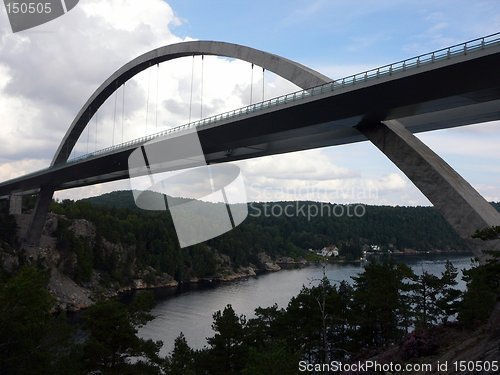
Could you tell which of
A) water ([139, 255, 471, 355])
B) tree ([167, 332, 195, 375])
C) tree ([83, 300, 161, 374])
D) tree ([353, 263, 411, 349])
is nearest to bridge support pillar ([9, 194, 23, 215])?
water ([139, 255, 471, 355])

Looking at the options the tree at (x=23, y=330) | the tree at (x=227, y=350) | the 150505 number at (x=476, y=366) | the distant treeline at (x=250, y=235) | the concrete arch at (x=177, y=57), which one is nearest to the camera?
the 150505 number at (x=476, y=366)

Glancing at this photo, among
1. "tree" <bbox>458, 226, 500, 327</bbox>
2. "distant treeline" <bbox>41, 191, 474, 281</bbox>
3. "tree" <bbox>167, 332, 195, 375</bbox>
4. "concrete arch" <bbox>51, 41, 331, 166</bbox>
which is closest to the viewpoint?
"tree" <bbox>458, 226, 500, 327</bbox>

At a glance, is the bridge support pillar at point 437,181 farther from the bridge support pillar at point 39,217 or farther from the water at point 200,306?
the bridge support pillar at point 39,217

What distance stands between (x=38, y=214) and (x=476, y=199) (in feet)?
175

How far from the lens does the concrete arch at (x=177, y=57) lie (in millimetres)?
22328

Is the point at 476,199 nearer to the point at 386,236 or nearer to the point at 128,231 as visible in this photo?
the point at 128,231

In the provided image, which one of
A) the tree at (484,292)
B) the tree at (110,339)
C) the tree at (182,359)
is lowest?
the tree at (182,359)

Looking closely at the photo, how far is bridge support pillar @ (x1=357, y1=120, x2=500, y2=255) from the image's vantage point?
1620 cm

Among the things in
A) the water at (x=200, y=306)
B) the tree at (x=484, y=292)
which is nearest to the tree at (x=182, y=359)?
the water at (x=200, y=306)

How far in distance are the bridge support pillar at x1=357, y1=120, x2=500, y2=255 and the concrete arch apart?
12.1ft

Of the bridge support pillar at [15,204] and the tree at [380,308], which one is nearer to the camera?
the tree at [380,308]

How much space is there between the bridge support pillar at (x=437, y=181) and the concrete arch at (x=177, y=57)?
12.1 ft

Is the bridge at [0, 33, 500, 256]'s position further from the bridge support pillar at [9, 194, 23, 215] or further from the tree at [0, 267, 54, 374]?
the bridge support pillar at [9, 194, 23, 215]

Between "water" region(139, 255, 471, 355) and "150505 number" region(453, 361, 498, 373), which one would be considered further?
"water" region(139, 255, 471, 355)
